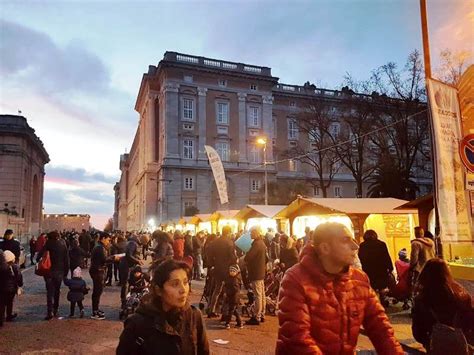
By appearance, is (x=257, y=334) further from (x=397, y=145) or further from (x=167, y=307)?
(x=397, y=145)

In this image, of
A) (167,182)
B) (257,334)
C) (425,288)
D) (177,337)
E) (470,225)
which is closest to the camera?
(177,337)

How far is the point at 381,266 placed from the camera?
959 cm

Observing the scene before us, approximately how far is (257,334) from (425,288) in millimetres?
4126

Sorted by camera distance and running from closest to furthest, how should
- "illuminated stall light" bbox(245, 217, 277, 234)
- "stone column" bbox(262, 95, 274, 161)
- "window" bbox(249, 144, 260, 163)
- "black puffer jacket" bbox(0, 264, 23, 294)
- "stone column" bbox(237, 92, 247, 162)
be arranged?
"black puffer jacket" bbox(0, 264, 23, 294), "illuminated stall light" bbox(245, 217, 277, 234), "stone column" bbox(237, 92, 247, 162), "window" bbox(249, 144, 260, 163), "stone column" bbox(262, 95, 274, 161)

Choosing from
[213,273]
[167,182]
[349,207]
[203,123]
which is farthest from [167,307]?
[203,123]

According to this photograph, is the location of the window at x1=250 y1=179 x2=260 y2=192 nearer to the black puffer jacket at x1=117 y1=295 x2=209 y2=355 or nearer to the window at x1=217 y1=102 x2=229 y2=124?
the window at x1=217 y1=102 x2=229 y2=124

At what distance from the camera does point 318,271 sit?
265cm

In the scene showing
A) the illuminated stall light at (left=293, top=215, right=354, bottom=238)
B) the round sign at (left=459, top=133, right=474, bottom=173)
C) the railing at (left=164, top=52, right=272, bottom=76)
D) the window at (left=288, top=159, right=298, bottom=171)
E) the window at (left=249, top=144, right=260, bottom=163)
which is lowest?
the illuminated stall light at (left=293, top=215, right=354, bottom=238)

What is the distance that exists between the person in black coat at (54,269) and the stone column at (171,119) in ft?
142

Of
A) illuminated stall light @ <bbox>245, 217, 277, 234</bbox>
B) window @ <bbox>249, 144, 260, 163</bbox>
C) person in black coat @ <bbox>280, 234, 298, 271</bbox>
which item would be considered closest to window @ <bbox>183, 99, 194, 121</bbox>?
window @ <bbox>249, 144, 260, 163</bbox>

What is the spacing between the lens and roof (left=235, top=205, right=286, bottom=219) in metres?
19.6

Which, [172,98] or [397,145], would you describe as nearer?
[397,145]

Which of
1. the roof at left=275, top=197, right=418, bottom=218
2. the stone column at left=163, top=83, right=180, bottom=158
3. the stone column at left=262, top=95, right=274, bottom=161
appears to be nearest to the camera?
the roof at left=275, top=197, right=418, bottom=218

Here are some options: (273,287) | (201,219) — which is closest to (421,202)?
(273,287)
